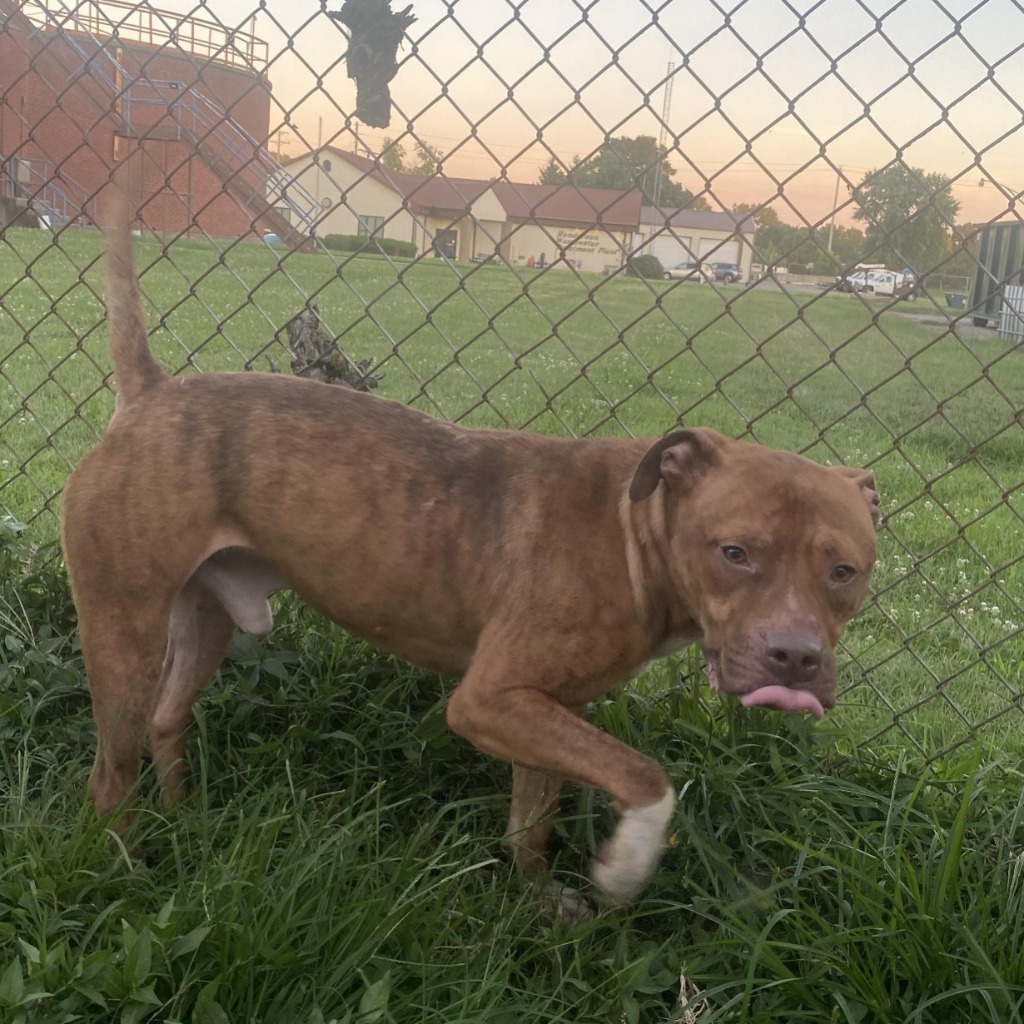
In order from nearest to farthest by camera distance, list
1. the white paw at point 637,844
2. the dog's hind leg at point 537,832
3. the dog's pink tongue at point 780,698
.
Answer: the dog's pink tongue at point 780,698 → the white paw at point 637,844 → the dog's hind leg at point 537,832

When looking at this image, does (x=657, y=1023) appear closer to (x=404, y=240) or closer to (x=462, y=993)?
(x=462, y=993)

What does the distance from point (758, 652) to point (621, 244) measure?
5.02 feet

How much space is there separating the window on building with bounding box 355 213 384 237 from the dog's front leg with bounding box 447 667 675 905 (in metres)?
1.56

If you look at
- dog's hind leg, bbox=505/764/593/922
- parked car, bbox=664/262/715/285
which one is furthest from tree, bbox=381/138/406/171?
dog's hind leg, bbox=505/764/593/922

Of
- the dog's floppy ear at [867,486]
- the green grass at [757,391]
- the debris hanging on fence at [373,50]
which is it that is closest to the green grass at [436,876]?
the green grass at [757,391]

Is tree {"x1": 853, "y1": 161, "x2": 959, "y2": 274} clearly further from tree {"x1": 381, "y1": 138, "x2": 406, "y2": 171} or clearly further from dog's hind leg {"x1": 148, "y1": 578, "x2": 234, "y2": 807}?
dog's hind leg {"x1": 148, "y1": 578, "x2": 234, "y2": 807}

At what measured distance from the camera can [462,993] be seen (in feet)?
7.09

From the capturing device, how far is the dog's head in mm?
2289

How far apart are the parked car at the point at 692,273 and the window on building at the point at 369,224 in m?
0.94

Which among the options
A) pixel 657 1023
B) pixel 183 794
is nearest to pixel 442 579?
pixel 183 794

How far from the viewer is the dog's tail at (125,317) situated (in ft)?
9.64

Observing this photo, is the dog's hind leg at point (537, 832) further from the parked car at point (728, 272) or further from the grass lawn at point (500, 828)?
the parked car at point (728, 272)

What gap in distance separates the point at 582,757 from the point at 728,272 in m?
1.64

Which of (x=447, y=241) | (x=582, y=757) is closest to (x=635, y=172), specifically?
(x=447, y=241)
